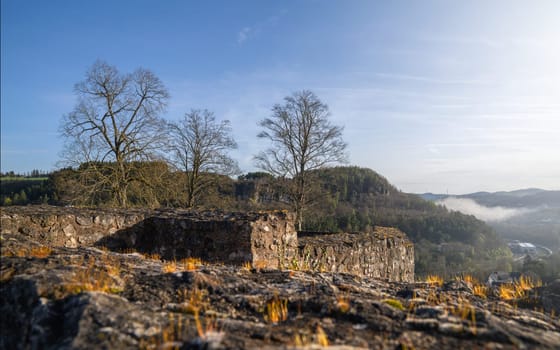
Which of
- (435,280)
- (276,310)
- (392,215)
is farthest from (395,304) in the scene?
(392,215)

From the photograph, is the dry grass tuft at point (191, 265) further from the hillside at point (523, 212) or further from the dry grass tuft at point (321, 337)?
the hillside at point (523, 212)

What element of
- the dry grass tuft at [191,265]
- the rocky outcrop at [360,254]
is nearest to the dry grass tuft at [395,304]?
the dry grass tuft at [191,265]

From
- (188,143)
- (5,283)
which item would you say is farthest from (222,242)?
(188,143)

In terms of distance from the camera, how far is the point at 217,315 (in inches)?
101

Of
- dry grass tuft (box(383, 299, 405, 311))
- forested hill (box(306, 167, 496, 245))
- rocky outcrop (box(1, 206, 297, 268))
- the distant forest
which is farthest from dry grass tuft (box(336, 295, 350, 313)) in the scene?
forested hill (box(306, 167, 496, 245))

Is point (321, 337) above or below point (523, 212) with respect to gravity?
above

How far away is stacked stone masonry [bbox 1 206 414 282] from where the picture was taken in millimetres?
5922

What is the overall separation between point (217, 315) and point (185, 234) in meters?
4.43

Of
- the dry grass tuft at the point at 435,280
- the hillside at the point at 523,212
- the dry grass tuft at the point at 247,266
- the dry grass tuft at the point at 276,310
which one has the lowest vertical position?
the hillside at the point at 523,212

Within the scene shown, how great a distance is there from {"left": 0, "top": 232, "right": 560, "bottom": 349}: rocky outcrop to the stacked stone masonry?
2.56 m

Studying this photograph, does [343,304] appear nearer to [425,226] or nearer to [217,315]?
[217,315]

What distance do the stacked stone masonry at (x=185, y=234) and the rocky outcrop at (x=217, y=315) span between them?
2.56 m

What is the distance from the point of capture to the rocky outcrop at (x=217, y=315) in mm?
2088

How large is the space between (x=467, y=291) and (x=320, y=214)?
51.4 feet
